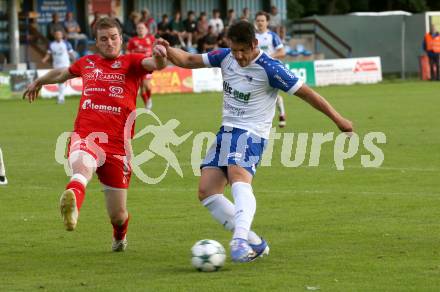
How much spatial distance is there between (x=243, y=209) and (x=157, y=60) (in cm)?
146

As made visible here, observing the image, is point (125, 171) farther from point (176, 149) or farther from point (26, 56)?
point (26, 56)

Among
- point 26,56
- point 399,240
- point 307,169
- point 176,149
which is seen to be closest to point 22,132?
point 176,149

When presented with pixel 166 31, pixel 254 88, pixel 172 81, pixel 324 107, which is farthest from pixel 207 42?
pixel 324 107

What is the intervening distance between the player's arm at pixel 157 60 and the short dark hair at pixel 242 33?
2.16ft

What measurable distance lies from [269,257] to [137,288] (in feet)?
5.28

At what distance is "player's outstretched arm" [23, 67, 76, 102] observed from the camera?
1011cm

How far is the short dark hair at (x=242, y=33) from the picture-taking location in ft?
28.9

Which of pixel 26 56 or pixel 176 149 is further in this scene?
pixel 26 56

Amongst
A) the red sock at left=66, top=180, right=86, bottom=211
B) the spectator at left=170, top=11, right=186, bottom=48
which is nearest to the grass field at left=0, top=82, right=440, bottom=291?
the red sock at left=66, top=180, right=86, bottom=211

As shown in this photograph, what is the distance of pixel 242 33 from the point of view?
8.82m

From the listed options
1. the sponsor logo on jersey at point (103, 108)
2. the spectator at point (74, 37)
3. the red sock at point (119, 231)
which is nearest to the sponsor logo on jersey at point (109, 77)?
the sponsor logo on jersey at point (103, 108)

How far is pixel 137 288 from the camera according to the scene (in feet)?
26.1

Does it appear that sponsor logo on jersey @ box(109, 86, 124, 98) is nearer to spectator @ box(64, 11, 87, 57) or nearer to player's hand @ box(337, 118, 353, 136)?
player's hand @ box(337, 118, 353, 136)

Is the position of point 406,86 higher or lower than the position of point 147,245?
lower
